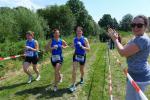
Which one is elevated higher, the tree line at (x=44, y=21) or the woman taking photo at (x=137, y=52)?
the tree line at (x=44, y=21)

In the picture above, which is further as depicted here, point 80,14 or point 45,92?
point 80,14

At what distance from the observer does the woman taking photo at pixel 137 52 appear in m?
4.84

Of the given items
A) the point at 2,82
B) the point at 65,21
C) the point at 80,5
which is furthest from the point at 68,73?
the point at 80,5

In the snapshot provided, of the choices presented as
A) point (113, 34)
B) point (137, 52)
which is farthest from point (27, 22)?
point (137, 52)

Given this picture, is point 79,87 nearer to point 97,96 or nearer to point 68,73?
point 97,96

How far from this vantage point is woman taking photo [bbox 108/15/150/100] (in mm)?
4844

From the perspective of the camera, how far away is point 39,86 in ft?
39.3

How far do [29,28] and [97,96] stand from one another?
34698 mm

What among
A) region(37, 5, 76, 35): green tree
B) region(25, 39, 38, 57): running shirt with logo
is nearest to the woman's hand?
region(25, 39, 38, 57): running shirt with logo

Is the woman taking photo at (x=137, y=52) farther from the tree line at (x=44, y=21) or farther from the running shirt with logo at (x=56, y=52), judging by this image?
the tree line at (x=44, y=21)

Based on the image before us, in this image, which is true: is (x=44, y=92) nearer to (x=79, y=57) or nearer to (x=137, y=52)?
(x=79, y=57)

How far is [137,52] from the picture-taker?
4934 mm

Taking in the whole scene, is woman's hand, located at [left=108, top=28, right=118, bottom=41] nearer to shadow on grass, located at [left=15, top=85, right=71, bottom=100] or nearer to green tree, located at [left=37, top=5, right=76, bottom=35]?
shadow on grass, located at [left=15, top=85, right=71, bottom=100]

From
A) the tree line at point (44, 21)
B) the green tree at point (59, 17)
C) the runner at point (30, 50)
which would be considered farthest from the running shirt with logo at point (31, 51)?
the green tree at point (59, 17)
